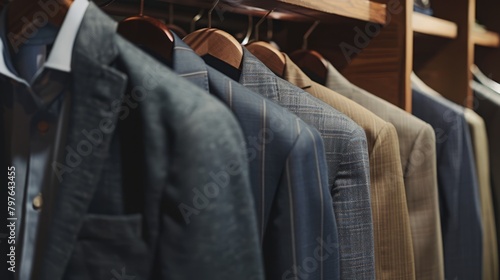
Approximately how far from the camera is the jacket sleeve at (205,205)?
67 centimetres

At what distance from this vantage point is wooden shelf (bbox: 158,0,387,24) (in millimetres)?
1024

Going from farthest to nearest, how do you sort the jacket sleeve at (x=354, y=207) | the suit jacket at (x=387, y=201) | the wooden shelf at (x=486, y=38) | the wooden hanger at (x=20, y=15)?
the wooden shelf at (x=486, y=38), the suit jacket at (x=387, y=201), the jacket sleeve at (x=354, y=207), the wooden hanger at (x=20, y=15)

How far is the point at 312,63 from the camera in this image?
48.1 inches

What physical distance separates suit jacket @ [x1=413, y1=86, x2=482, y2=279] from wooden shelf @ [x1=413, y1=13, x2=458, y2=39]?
213 millimetres

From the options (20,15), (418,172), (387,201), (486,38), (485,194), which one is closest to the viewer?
(20,15)

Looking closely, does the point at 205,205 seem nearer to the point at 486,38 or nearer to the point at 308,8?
the point at 308,8

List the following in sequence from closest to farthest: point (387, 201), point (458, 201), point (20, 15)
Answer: point (20, 15) < point (387, 201) < point (458, 201)

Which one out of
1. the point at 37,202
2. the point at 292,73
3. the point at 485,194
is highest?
the point at 292,73

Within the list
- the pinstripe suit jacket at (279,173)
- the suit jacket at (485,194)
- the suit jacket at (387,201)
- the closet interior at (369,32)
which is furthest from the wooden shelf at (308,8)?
the suit jacket at (485,194)

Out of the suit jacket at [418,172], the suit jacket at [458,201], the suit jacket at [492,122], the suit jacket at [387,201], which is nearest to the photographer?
the suit jacket at [387,201]

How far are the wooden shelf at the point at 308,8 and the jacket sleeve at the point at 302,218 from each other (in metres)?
0.30

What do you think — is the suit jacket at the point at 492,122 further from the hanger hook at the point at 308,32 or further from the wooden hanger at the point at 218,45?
the wooden hanger at the point at 218,45

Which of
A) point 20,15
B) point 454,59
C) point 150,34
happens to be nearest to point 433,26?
point 454,59

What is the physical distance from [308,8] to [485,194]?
701 millimetres
